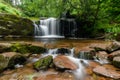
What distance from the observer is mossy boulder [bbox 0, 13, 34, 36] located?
46.3 feet

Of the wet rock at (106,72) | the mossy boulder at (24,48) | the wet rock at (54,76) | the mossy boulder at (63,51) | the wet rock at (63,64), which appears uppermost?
the mossy boulder at (24,48)

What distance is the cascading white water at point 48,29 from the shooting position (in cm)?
1600

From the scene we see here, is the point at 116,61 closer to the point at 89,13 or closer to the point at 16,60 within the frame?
the point at 16,60

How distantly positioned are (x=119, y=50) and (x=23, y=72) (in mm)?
4361

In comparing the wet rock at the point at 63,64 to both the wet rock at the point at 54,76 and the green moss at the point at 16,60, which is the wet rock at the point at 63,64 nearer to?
the wet rock at the point at 54,76

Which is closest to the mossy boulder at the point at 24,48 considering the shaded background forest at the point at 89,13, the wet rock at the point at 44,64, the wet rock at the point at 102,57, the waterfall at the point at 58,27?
the wet rock at the point at 44,64

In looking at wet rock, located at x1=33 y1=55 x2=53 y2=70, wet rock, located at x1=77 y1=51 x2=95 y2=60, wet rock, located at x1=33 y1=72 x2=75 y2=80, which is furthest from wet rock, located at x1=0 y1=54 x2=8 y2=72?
wet rock, located at x1=77 y1=51 x2=95 y2=60

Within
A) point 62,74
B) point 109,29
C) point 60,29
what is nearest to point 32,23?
point 60,29

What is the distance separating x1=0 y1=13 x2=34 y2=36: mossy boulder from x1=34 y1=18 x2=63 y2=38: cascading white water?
69cm

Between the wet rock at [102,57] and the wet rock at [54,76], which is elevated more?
the wet rock at [102,57]

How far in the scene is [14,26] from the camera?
48.0 ft

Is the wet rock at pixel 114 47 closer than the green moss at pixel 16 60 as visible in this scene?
No

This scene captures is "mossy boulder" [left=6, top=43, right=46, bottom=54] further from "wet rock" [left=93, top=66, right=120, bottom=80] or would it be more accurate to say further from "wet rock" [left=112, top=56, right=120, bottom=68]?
"wet rock" [left=112, top=56, right=120, bottom=68]

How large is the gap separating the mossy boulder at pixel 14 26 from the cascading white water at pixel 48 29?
0.69 metres
